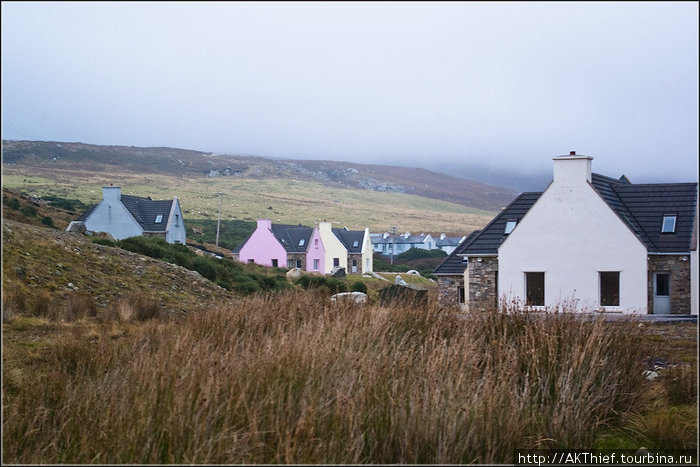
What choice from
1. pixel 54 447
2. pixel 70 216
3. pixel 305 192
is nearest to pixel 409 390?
pixel 54 447

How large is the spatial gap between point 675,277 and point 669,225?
2132mm

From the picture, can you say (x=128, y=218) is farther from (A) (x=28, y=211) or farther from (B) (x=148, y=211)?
(A) (x=28, y=211)

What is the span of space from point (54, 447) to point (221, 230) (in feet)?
317

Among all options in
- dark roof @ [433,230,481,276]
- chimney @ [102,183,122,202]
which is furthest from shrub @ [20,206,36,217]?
dark roof @ [433,230,481,276]

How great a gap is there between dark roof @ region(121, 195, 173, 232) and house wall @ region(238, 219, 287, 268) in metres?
11.8

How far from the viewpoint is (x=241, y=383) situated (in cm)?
632

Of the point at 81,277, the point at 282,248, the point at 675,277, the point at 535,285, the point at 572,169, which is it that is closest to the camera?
the point at 81,277

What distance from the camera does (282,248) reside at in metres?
64.3

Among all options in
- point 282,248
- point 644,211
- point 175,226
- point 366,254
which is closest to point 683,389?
Result: point 644,211

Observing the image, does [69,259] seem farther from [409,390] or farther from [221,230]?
[221,230]

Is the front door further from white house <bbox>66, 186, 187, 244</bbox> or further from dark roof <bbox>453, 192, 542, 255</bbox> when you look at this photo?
white house <bbox>66, 186, 187, 244</bbox>

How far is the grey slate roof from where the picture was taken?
27484mm

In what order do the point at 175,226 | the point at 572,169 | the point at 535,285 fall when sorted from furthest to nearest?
1. the point at 175,226
2. the point at 535,285
3. the point at 572,169

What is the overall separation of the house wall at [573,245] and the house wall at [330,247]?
42.3 m
